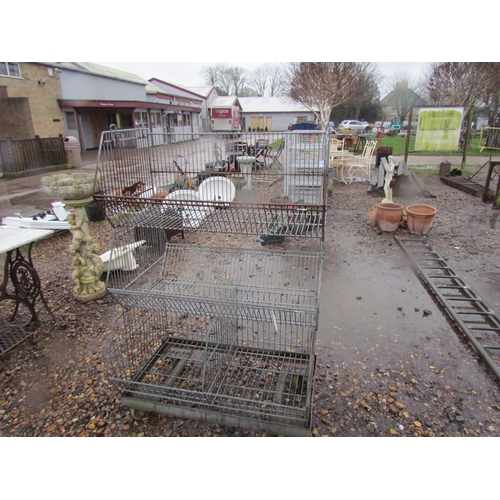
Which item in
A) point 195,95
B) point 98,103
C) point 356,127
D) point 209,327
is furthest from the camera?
point 195,95

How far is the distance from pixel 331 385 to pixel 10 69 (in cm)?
1711

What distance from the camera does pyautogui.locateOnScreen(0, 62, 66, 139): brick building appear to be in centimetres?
1401

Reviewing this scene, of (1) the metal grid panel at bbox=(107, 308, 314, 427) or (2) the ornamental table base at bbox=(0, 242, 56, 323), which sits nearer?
(1) the metal grid panel at bbox=(107, 308, 314, 427)

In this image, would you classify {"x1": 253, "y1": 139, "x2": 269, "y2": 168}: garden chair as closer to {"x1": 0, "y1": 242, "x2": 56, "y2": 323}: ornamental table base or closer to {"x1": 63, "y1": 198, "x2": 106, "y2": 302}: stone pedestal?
{"x1": 63, "y1": 198, "x2": 106, "y2": 302}: stone pedestal

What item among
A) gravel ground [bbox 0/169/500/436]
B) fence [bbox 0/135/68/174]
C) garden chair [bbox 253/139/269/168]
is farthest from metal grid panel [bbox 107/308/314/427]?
fence [bbox 0/135/68/174]

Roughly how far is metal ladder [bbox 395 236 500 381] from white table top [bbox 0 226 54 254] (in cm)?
423

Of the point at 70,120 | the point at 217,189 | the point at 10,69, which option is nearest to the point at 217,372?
the point at 217,189

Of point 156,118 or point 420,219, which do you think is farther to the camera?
point 156,118

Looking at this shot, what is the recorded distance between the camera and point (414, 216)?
6.34m

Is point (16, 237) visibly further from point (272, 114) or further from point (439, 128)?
point (272, 114)


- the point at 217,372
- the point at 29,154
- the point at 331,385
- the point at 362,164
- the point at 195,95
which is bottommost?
the point at 331,385

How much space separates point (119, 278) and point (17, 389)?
1992 millimetres

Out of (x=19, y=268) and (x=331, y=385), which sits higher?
(x=19, y=268)

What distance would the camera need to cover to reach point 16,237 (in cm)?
343
